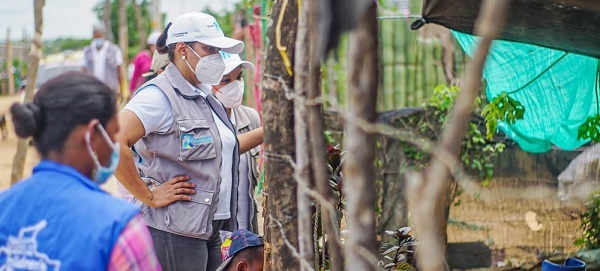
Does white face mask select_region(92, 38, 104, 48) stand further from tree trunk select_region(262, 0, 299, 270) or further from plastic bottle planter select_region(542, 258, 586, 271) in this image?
tree trunk select_region(262, 0, 299, 270)

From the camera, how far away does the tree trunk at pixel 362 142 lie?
1519 millimetres

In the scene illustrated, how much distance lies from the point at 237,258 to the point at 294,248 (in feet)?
3.81

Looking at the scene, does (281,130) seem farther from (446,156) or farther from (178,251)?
(178,251)

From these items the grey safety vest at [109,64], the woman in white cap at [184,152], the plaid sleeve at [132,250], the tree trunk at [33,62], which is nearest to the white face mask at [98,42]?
the grey safety vest at [109,64]

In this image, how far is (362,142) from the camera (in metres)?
1.57

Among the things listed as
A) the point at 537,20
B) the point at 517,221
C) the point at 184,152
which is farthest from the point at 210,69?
the point at 517,221

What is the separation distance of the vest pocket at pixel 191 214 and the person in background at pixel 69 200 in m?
1.53

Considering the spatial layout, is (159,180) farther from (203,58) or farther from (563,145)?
(563,145)

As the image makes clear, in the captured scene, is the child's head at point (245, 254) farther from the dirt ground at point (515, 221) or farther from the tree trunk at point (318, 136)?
the dirt ground at point (515, 221)

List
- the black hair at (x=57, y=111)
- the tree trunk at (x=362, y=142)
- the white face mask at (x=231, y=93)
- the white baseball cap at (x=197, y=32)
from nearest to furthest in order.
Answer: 1. the tree trunk at (x=362, y=142)
2. the black hair at (x=57, y=111)
3. the white baseball cap at (x=197, y=32)
4. the white face mask at (x=231, y=93)

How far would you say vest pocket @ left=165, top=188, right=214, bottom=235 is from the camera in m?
3.73

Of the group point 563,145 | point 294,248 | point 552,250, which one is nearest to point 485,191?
point 552,250

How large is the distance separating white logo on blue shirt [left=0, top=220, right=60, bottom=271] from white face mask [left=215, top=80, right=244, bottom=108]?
228 cm

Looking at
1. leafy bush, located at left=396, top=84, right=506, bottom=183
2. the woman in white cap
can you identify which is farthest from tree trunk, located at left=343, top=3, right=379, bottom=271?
leafy bush, located at left=396, top=84, right=506, bottom=183
